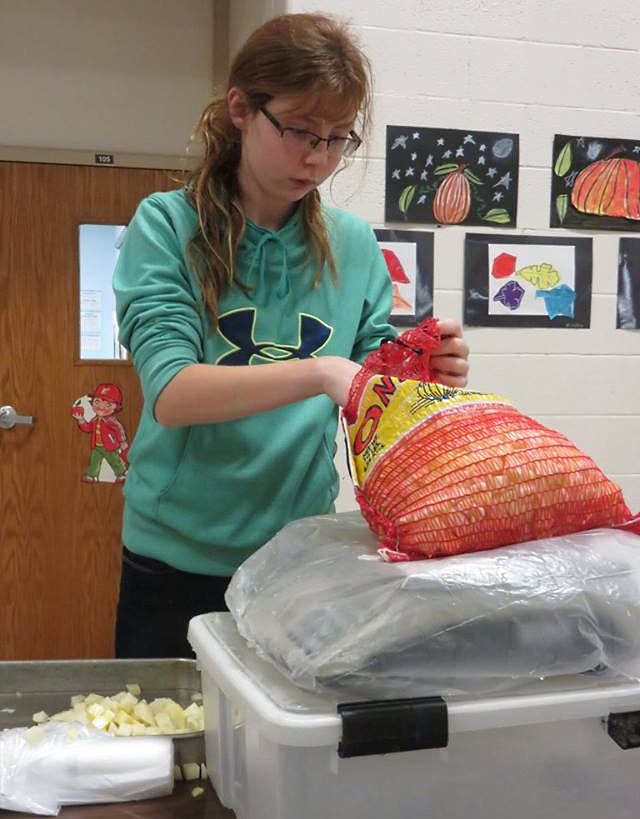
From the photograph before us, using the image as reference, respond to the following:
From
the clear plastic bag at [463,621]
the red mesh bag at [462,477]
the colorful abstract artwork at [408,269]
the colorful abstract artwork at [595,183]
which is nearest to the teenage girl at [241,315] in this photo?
the red mesh bag at [462,477]

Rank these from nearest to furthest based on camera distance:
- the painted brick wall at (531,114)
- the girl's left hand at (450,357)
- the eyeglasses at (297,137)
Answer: the girl's left hand at (450,357)
the eyeglasses at (297,137)
the painted brick wall at (531,114)

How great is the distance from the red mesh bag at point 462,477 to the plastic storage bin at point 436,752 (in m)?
0.14

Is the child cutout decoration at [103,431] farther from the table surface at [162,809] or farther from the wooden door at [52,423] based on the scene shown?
the table surface at [162,809]

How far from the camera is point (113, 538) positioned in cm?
315

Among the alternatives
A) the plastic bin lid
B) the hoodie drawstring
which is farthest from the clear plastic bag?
the hoodie drawstring

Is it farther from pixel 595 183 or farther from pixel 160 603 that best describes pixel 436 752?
pixel 595 183

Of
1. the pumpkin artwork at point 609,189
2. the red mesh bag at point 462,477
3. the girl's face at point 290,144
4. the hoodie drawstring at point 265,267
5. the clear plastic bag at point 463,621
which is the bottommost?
the clear plastic bag at point 463,621

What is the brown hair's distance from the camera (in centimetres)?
109

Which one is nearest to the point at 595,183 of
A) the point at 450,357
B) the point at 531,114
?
the point at 531,114

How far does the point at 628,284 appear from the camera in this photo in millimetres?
2311

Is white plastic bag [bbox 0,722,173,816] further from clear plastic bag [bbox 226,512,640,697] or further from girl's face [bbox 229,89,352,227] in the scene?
girl's face [bbox 229,89,352,227]

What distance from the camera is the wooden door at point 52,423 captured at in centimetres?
306

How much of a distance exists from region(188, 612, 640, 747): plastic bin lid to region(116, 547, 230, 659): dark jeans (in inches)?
17.7

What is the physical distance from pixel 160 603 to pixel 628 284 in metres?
1.57
